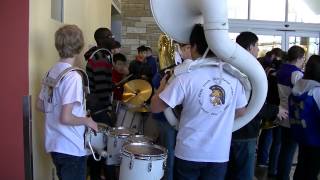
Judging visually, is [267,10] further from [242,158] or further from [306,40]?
[242,158]

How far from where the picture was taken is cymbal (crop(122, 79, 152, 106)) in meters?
4.10

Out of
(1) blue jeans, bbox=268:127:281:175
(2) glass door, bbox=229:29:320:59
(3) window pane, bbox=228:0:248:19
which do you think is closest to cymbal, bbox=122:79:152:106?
(1) blue jeans, bbox=268:127:281:175

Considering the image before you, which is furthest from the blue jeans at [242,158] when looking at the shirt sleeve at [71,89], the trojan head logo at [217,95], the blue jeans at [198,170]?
the shirt sleeve at [71,89]

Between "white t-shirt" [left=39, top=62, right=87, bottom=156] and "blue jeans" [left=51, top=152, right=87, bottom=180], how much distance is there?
30 mm

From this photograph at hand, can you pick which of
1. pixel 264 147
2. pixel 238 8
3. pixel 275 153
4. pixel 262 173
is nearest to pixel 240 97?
pixel 275 153

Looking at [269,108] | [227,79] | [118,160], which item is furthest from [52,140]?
[269,108]

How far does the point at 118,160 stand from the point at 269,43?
789 centimetres

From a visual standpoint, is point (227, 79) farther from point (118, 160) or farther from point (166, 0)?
point (118, 160)

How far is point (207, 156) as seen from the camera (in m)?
2.22

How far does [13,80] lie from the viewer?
2.67m

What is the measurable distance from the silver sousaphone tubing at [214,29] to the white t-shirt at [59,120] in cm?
57

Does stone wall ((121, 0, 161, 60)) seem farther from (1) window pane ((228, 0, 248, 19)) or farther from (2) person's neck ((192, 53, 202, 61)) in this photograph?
(2) person's neck ((192, 53, 202, 61))

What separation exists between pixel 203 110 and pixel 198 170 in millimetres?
334

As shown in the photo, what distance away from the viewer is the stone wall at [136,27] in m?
9.57
